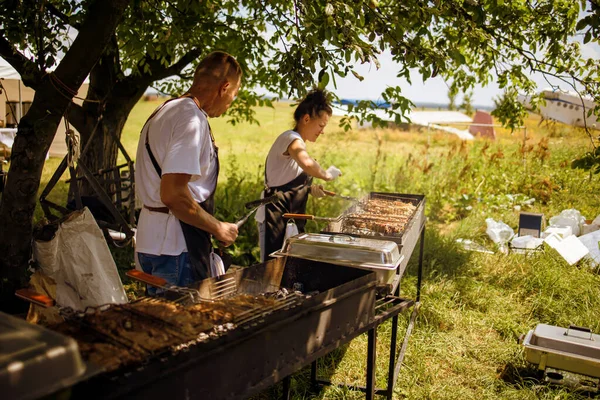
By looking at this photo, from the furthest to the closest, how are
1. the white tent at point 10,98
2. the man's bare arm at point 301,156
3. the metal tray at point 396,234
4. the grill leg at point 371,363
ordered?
1. the white tent at point 10,98
2. the man's bare arm at point 301,156
3. the metal tray at point 396,234
4. the grill leg at point 371,363

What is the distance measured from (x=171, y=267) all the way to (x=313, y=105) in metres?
2.30

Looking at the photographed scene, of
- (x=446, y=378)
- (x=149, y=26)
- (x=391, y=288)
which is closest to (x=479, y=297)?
(x=446, y=378)

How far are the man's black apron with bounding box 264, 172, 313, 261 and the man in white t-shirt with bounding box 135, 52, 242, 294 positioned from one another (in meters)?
1.53

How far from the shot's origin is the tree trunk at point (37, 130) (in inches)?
145

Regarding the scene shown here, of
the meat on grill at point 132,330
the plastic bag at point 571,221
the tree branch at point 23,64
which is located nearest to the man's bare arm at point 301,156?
the tree branch at point 23,64

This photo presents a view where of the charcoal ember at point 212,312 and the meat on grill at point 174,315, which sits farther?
the charcoal ember at point 212,312

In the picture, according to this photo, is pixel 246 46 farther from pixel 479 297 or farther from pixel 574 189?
pixel 574 189

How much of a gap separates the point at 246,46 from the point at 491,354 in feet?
13.9

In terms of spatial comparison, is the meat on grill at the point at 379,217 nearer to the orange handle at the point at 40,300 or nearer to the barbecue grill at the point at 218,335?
the barbecue grill at the point at 218,335

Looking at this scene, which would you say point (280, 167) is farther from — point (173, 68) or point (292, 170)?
point (173, 68)

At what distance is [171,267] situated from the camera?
9.36 ft

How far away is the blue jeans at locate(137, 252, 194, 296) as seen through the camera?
2844mm

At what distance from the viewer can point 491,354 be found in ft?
14.7

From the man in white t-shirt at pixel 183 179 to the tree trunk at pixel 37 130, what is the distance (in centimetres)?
132
